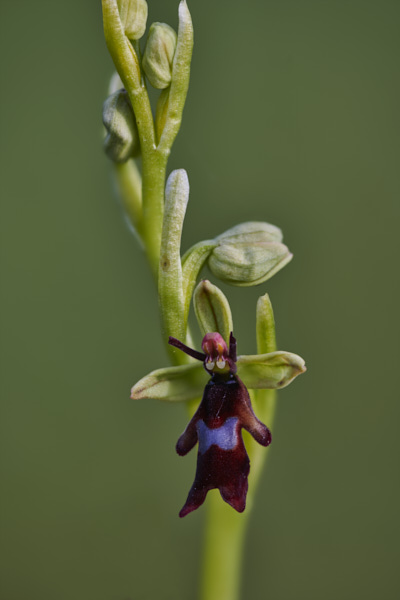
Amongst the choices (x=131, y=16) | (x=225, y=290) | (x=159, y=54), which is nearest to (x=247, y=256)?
(x=159, y=54)

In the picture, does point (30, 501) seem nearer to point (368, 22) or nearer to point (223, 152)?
point (223, 152)

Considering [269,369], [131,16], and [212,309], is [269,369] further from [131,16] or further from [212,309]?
[131,16]

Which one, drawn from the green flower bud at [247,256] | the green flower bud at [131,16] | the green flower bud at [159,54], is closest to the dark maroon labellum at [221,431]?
the green flower bud at [247,256]

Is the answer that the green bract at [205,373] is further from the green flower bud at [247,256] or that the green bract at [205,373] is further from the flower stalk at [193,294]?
the green flower bud at [247,256]

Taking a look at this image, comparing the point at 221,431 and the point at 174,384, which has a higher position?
the point at 174,384

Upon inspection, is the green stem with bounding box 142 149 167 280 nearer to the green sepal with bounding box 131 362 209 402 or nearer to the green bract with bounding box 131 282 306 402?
the green bract with bounding box 131 282 306 402

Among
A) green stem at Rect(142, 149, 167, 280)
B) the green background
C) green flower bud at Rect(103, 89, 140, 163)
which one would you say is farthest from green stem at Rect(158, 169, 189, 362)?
the green background
